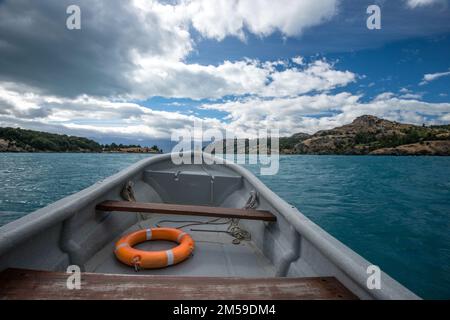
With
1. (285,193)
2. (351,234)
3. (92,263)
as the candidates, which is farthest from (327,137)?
(92,263)

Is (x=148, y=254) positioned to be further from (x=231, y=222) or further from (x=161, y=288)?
(x=231, y=222)

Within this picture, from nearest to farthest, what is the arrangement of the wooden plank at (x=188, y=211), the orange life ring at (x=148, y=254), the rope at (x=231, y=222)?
the orange life ring at (x=148, y=254), the wooden plank at (x=188, y=211), the rope at (x=231, y=222)

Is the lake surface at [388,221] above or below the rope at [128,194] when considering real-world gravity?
below

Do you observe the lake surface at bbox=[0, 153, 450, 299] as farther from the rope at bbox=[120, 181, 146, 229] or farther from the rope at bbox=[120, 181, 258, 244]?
the rope at bbox=[120, 181, 146, 229]

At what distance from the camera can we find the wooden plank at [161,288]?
4.83 ft

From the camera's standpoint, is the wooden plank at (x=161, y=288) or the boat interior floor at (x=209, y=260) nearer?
the wooden plank at (x=161, y=288)

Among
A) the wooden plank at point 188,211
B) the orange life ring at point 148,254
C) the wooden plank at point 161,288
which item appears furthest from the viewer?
the wooden plank at point 188,211

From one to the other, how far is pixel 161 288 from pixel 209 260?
1525mm

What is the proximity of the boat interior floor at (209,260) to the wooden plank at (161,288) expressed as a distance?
3.33 feet

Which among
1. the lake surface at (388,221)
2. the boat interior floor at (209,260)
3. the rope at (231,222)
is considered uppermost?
the rope at (231,222)

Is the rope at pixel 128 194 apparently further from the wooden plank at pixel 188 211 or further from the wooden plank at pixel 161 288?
the wooden plank at pixel 161 288

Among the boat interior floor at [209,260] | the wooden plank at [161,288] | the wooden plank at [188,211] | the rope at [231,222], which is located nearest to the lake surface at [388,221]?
the rope at [231,222]
